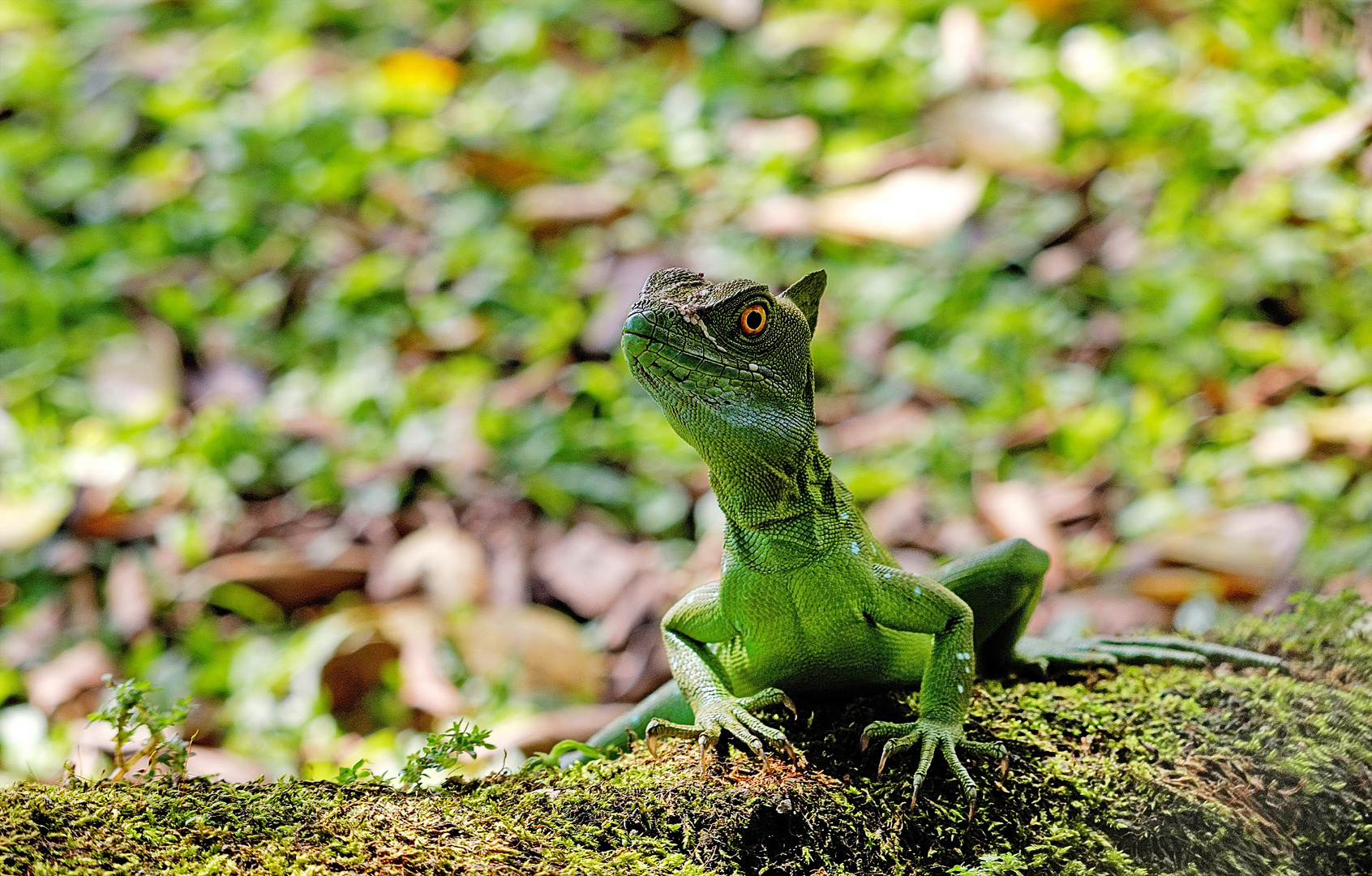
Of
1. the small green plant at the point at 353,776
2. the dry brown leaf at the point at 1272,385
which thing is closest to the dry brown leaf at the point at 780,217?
the dry brown leaf at the point at 1272,385

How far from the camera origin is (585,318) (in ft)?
27.9

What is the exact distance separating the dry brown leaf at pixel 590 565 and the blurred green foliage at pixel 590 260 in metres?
0.25

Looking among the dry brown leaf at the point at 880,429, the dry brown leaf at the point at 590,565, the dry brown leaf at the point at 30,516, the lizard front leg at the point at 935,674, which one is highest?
the lizard front leg at the point at 935,674

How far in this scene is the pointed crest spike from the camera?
11.8 feet

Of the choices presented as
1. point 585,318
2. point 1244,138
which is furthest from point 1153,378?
point 585,318

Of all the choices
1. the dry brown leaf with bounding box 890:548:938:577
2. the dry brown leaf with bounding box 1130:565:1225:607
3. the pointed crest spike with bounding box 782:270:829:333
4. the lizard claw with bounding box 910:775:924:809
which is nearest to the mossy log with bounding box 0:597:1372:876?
the lizard claw with bounding box 910:775:924:809

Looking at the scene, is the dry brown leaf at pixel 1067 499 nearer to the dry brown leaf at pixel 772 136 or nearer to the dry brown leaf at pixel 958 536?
the dry brown leaf at pixel 958 536

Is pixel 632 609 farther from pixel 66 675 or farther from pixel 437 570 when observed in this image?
pixel 66 675

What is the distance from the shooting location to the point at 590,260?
905cm

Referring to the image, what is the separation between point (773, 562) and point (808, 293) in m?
0.88

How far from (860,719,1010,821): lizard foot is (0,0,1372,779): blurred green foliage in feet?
11.4

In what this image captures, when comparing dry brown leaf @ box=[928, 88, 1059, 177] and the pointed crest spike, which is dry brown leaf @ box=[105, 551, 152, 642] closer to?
the pointed crest spike

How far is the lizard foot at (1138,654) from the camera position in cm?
384

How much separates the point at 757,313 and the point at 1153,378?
16.7 feet
